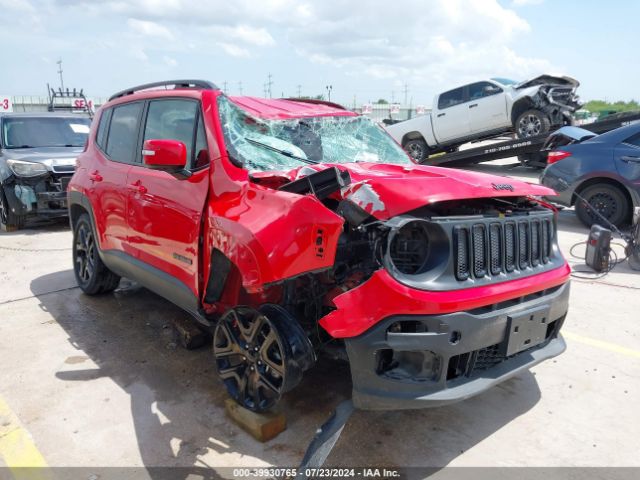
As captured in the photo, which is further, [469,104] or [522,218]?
[469,104]

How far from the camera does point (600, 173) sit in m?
7.56

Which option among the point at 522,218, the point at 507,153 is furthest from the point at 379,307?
the point at 507,153

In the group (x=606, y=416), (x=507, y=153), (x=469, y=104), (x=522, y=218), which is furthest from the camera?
(x=469, y=104)

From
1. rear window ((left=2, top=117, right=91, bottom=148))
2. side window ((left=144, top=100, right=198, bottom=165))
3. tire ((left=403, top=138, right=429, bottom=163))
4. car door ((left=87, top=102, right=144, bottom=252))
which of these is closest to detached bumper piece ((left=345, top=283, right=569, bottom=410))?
side window ((left=144, top=100, right=198, bottom=165))

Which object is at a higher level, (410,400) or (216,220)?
(216,220)

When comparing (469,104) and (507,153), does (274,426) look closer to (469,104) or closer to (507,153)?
(507,153)

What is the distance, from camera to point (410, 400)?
2447mm

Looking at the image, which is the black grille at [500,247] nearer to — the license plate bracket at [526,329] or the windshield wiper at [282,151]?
the license plate bracket at [526,329]

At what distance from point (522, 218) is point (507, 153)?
10132 mm

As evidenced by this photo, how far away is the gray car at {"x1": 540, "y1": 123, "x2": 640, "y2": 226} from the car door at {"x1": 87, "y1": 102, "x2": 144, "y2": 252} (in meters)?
6.20

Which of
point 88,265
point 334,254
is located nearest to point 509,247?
point 334,254

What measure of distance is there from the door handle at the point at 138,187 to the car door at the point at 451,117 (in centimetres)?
1167

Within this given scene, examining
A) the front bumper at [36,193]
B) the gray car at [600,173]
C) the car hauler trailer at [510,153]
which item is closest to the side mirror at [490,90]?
the car hauler trailer at [510,153]

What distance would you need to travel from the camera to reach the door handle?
3.88 m
